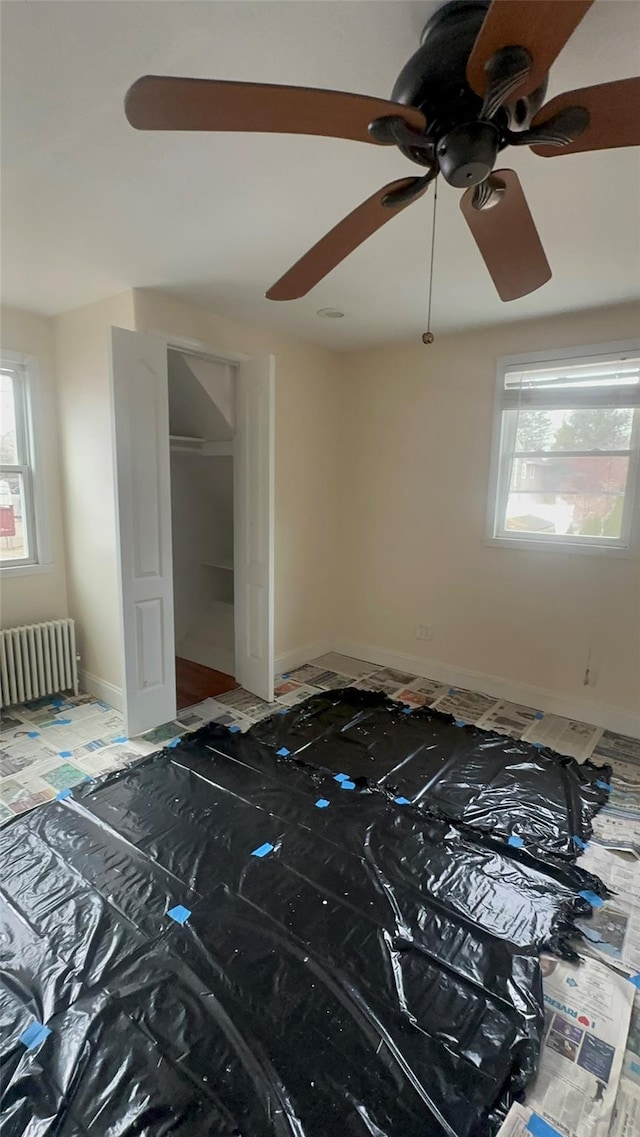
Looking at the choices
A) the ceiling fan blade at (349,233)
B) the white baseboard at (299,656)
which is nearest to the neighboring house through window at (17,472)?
the white baseboard at (299,656)

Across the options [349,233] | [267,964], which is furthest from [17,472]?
[267,964]

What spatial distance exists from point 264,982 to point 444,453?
3.15m

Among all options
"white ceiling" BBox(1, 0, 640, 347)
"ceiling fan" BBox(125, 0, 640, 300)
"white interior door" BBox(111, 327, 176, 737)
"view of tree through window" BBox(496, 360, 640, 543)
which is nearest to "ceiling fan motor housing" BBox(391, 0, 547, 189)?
"ceiling fan" BBox(125, 0, 640, 300)

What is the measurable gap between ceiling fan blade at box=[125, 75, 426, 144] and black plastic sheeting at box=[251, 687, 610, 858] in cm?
240

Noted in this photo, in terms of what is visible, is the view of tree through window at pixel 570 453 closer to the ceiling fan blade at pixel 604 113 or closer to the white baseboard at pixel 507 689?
the white baseboard at pixel 507 689

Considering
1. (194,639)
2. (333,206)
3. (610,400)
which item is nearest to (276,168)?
(333,206)

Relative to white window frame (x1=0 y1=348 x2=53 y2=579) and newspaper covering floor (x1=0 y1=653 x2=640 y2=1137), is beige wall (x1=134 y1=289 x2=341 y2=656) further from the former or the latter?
white window frame (x1=0 y1=348 x2=53 y2=579)

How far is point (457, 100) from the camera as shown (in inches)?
41.8

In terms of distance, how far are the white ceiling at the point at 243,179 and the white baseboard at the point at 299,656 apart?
7.89 feet

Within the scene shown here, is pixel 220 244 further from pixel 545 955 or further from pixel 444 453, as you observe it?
pixel 545 955

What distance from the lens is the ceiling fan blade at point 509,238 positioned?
130 cm

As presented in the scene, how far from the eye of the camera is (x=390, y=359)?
3.87 m

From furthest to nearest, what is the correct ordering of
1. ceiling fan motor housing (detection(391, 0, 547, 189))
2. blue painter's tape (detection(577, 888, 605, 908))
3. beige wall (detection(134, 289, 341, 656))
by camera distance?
beige wall (detection(134, 289, 341, 656)), blue painter's tape (detection(577, 888, 605, 908)), ceiling fan motor housing (detection(391, 0, 547, 189))

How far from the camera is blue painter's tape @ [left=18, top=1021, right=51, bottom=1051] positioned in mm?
1351
